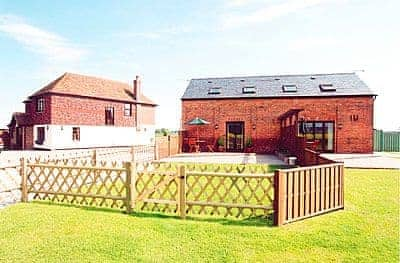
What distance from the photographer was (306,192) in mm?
7070

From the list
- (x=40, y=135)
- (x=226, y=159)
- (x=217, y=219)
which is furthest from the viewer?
(x=40, y=135)

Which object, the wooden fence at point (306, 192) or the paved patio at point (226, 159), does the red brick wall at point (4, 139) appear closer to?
the paved patio at point (226, 159)

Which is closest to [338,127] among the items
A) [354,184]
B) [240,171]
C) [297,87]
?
[297,87]

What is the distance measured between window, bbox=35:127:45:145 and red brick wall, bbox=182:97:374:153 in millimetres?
16044

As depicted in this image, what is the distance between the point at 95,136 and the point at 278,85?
2135 centimetres

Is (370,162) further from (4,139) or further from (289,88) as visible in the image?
(4,139)

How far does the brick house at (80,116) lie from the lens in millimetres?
31922

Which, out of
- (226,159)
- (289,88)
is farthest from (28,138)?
(289,88)

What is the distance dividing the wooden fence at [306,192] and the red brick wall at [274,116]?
17.8m

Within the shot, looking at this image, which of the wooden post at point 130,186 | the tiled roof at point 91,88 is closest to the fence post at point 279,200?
the wooden post at point 130,186

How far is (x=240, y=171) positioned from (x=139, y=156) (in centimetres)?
1148

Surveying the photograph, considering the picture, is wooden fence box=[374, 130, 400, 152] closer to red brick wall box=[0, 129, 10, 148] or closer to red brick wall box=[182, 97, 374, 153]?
red brick wall box=[182, 97, 374, 153]

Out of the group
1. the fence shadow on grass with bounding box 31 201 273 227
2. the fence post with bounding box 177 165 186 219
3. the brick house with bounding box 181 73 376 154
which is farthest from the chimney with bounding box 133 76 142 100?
the fence post with bounding box 177 165 186 219

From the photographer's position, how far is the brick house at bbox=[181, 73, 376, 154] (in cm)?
2427
